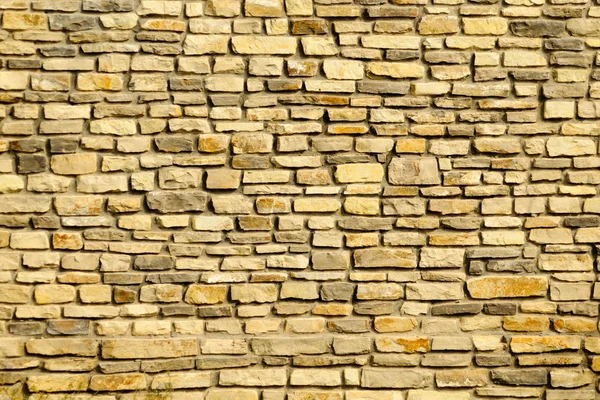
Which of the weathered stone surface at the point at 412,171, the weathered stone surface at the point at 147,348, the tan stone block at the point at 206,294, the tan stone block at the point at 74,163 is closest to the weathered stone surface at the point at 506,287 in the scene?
the weathered stone surface at the point at 412,171

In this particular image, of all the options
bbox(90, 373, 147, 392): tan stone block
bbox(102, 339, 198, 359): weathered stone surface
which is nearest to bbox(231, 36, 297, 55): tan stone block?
bbox(102, 339, 198, 359): weathered stone surface

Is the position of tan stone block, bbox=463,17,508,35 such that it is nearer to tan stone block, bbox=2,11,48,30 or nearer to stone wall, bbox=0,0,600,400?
stone wall, bbox=0,0,600,400

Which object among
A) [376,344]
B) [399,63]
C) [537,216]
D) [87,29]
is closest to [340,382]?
[376,344]

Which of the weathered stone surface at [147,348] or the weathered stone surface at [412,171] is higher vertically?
the weathered stone surface at [412,171]

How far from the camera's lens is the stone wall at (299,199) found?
3713 millimetres

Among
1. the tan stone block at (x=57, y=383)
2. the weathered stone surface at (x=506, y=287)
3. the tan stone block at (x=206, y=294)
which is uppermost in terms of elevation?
the weathered stone surface at (x=506, y=287)

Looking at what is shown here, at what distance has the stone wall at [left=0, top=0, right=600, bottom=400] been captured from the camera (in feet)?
12.2

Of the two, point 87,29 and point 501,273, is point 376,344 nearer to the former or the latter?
point 501,273

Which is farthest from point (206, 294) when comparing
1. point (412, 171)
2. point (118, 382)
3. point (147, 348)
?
point (412, 171)

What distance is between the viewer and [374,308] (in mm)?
3799

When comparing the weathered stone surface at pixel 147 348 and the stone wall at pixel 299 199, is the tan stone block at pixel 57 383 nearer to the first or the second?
the stone wall at pixel 299 199

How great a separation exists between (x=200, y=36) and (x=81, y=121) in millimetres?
804

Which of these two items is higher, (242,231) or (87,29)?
(87,29)

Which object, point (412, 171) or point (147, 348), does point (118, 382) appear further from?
point (412, 171)
